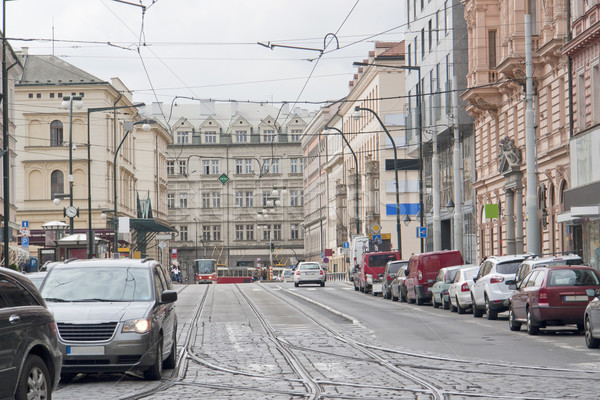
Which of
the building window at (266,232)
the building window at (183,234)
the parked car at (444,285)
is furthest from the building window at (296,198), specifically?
the parked car at (444,285)

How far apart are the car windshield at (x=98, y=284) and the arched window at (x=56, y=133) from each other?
67735mm

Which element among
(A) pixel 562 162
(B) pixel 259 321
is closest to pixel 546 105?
(A) pixel 562 162

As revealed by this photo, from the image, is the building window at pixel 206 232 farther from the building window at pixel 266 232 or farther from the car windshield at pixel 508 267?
the car windshield at pixel 508 267

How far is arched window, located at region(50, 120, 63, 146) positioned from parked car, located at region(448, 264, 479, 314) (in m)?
52.2

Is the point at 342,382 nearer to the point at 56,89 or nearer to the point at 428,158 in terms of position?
the point at 428,158

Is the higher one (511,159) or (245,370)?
(511,159)

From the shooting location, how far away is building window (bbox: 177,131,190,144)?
14254 centimetres

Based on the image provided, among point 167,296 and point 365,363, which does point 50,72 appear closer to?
point 365,363

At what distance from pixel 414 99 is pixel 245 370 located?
183 feet

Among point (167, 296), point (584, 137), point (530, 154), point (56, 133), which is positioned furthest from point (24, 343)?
point (56, 133)

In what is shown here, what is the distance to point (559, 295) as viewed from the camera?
23.2m

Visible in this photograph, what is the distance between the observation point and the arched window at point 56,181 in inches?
3226

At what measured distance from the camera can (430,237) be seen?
7331cm

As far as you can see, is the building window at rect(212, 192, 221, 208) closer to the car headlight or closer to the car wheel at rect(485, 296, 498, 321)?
the car wheel at rect(485, 296, 498, 321)
